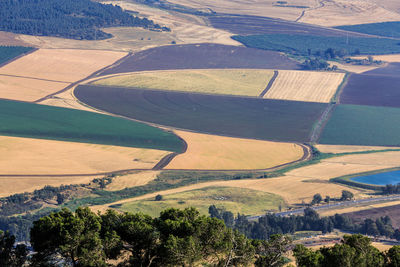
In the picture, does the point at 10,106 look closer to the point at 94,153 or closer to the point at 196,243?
the point at 94,153

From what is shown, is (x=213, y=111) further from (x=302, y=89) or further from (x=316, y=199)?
(x=316, y=199)

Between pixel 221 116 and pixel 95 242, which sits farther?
pixel 221 116

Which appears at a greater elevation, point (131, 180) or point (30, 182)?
point (131, 180)

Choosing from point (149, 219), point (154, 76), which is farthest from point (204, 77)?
point (149, 219)

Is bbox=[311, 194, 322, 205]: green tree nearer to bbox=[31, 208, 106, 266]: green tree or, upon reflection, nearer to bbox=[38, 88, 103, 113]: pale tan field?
bbox=[31, 208, 106, 266]: green tree

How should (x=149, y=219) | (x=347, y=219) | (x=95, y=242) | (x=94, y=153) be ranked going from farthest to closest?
(x=94, y=153)
(x=347, y=219)
(x=149, y=219)
(x=95, y=242)

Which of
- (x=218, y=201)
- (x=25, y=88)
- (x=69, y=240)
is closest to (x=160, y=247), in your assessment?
(x=69, y=240)

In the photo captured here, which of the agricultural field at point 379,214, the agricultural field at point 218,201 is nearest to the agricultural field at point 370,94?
the agricultural field at point 218,201
